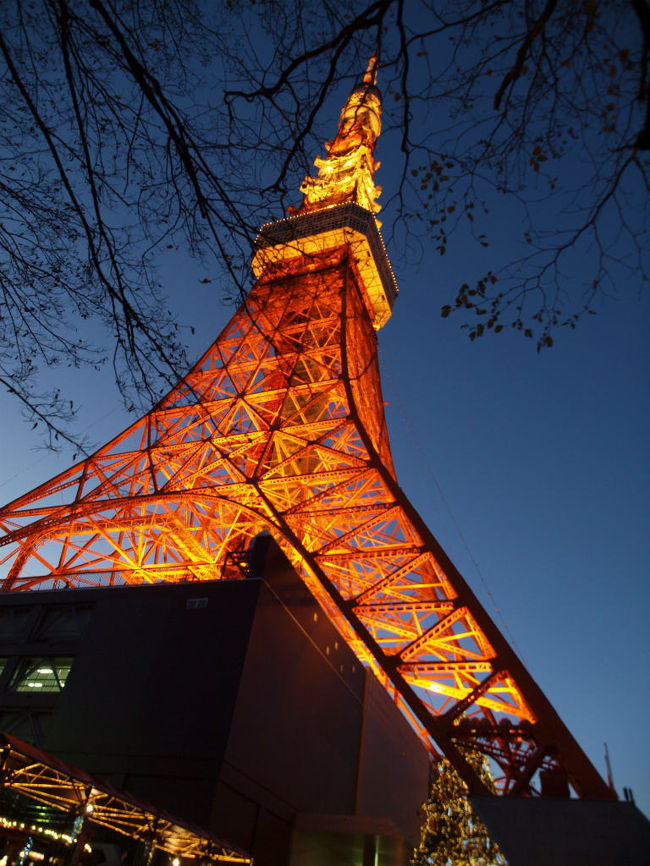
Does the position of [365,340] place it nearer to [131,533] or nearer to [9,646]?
[131,533]

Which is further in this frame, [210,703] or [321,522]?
[321,522]

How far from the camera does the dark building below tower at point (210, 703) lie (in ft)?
29.2

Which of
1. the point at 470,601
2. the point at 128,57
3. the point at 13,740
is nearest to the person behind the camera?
the point at 128,57

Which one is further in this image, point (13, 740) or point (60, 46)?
point (13, 740)

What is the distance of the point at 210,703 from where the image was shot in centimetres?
923

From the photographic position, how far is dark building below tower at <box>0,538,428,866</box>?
8.89m

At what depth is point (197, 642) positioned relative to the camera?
10.1 metres

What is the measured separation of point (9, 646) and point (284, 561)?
568cm

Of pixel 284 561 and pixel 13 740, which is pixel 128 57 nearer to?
pixel 13 740

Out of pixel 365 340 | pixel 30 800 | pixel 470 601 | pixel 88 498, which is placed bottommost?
pixel 30 800

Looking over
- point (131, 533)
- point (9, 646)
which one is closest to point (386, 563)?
point (131, 533)

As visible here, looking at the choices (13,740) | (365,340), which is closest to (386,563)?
(13,740)

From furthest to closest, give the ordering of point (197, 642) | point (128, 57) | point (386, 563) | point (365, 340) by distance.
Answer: point (365, 340)
point (386, 563)
point (197, 642)
point (128, 57)

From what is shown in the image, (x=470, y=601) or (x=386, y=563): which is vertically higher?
(x=386, y=563)
